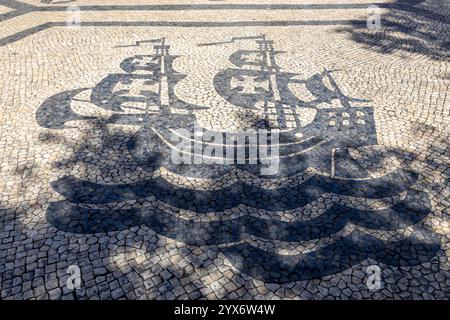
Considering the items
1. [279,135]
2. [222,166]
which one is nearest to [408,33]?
[279,135]

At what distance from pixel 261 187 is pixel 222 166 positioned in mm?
860

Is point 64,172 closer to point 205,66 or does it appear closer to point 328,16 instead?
point 205,66

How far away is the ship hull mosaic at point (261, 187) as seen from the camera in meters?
5.50

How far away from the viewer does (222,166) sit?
22.9 feet

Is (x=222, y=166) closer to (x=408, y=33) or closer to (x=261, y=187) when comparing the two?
(x=261, y=187)

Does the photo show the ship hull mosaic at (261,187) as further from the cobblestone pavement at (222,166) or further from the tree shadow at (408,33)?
the tree shadow at (408,33)

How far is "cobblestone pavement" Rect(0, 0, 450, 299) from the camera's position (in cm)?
516

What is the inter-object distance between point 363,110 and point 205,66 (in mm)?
4314

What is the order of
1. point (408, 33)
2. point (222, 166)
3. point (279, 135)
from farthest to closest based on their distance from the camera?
point (408, 33) < point (279, 135) < point (222, 166)

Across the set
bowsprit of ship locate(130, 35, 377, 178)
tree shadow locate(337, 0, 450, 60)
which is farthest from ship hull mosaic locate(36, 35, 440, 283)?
tree shadow locate(337, 0, 450, 60)

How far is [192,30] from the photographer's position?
12.7 meters

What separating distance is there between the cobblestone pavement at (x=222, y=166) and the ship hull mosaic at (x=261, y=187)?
28mm

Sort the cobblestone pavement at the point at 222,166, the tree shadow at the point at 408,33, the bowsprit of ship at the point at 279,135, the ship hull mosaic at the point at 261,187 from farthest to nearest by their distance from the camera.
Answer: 1. the tree shadow at the point at 408,33
2. the bowsprit of ship at the point at 279,135
3. the ship hull mosaic at the point at 261,187
4. the cobblestone pavement at the point at 222,166

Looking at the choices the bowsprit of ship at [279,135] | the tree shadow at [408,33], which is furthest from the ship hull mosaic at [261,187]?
the tree shadow at [408,33]
